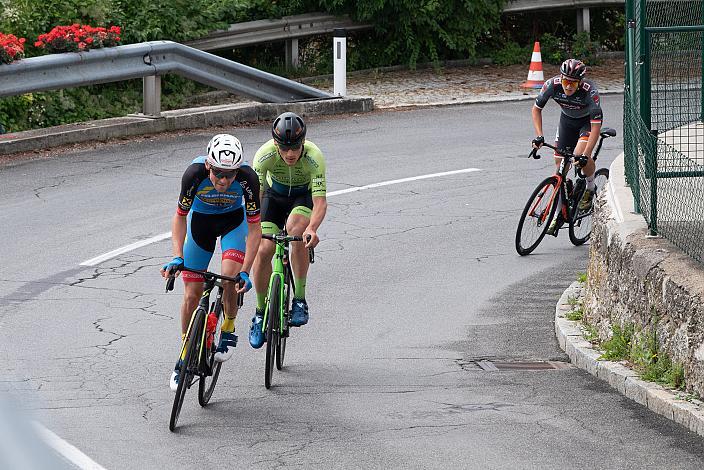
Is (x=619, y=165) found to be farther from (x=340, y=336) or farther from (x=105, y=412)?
(x=105, y=412)

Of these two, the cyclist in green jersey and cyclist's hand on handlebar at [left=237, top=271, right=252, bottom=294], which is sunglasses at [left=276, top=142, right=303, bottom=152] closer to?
the cyclist in green jersey

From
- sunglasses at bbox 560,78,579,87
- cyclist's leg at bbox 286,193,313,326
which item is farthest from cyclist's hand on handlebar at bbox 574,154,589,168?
cyclist's leg at bbox 286,193,313,326

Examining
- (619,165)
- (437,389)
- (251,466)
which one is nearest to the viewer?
(251,466)

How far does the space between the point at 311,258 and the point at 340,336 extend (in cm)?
96

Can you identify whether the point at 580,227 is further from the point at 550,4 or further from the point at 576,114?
the point at 550,4

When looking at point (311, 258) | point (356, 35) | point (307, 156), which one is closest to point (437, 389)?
point (311, 258)

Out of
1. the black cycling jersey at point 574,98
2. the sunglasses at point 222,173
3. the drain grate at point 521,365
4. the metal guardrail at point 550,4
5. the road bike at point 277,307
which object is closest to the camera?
the sunglasses at point 222,173

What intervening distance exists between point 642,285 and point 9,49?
9.60 meters

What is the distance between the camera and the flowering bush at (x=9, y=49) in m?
14.4

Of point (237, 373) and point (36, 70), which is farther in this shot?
point (36, 70)

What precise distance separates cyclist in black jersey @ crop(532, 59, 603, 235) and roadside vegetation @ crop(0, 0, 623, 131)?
312 inches

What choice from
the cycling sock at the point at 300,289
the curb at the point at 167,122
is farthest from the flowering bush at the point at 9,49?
the cycling sock at the point at 300,289

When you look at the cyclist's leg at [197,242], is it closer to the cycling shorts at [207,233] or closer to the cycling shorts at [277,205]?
the cycling shorts at [207,233]

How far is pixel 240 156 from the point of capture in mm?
6984
